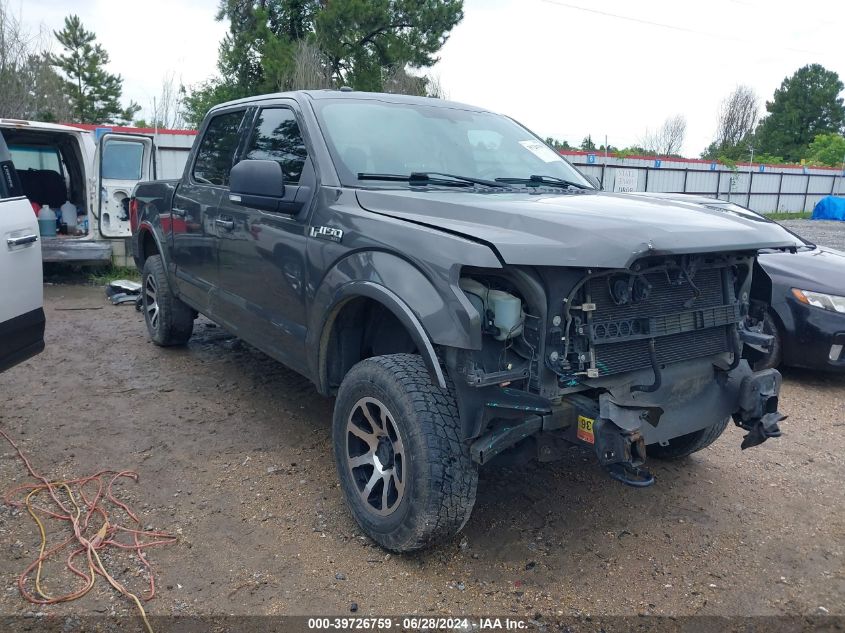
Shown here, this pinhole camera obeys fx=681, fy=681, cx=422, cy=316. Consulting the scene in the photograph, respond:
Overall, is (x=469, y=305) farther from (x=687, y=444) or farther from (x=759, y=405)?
(x=687, y=444)

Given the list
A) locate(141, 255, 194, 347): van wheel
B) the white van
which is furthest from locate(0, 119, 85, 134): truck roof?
locate(141, 255, 194, 347): van wheel

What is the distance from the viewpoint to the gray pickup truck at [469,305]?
8.51ft

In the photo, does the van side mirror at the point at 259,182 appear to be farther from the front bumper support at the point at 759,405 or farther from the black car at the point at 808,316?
the black car at the point at 808,316

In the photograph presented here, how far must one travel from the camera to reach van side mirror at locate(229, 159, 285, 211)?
11.3 feet

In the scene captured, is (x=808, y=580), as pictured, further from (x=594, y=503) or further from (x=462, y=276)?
(x=462, y=276)

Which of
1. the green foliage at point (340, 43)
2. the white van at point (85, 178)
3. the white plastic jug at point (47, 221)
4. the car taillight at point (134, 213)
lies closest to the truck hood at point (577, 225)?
the car taillight at point (134, 213)

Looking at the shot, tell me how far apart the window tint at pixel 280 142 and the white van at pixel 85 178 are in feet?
17.0

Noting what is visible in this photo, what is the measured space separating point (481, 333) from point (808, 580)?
1.85 meters

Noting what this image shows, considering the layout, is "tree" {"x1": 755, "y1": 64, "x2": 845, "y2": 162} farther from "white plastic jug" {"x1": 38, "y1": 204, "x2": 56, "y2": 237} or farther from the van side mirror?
the van side mirror

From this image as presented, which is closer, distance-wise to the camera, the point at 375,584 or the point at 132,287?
the point at 375,584

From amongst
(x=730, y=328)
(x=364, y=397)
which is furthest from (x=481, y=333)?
(x=730, y=328)

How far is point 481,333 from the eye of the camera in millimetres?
2553

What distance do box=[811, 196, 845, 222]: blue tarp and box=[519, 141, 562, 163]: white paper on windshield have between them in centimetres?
2749

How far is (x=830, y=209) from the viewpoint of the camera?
2723cm
